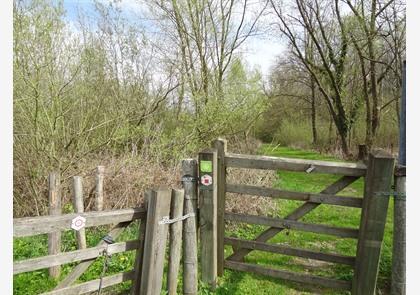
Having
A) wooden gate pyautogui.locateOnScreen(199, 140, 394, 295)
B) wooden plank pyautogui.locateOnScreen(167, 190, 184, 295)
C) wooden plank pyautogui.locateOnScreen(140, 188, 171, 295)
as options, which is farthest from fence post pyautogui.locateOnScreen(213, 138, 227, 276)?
wooden plank pyautogui.locateOnScreen(140, 188, 171, 295)

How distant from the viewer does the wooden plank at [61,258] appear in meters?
2.59

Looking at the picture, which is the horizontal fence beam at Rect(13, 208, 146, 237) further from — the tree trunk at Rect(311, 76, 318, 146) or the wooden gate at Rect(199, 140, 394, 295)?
the tree trunk at Rect(311, 76, 318, 146)

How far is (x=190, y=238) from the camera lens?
149 inches

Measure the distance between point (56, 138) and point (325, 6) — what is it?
60.2 feet

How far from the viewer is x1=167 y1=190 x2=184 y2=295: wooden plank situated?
3506 mm

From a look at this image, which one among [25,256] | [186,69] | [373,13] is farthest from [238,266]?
[373,13]

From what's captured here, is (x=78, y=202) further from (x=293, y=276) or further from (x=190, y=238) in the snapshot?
(x=293, y=276)

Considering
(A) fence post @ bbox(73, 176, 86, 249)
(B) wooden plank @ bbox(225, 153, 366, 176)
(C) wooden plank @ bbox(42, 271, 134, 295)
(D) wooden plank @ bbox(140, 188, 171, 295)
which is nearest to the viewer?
(C) wooden plank @ bbox(42, 271, 134, 295)

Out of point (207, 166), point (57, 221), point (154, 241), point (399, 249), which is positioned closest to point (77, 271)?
point (57, 221)

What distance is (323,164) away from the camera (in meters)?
3.61

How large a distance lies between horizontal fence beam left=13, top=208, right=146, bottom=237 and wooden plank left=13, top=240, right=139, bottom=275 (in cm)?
23

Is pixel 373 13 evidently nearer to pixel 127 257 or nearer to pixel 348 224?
pixel 348 224

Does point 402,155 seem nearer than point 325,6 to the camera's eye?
Yes

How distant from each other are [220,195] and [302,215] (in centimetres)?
104
